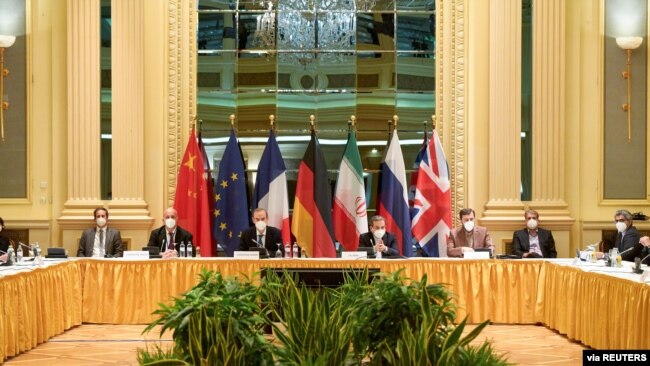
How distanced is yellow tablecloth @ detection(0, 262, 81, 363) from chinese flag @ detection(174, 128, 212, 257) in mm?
2189

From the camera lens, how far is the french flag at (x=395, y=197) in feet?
39.4

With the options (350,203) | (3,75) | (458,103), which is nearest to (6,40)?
(3,75)

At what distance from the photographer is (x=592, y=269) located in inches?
347

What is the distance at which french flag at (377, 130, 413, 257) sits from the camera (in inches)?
473

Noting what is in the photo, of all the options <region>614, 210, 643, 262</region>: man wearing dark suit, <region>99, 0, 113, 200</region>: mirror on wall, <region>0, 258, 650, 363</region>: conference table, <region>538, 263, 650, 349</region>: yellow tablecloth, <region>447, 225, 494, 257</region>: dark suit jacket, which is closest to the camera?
<region>538, 263, 650, 349</region>: yellow tablecloth

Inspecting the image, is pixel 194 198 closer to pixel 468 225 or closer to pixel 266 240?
pixel 266 240

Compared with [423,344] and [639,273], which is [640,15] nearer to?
[639,273]

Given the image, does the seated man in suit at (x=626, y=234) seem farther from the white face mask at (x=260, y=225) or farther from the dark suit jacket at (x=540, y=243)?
the white face mask at (x=260, y=225)

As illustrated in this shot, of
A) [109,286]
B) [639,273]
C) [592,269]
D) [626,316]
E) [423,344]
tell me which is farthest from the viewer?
[109,286]

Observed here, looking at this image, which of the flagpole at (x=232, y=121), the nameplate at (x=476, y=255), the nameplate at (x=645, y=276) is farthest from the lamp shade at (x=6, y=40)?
the nameplate at (x=645, y=276)

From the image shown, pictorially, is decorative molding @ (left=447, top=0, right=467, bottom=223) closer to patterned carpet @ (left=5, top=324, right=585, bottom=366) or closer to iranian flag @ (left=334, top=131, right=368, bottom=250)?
iranian flag @ (left=334, top=131, right=368, bottom=250)

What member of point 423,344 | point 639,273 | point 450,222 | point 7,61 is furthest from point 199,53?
point 423,344

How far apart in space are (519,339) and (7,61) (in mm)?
7353

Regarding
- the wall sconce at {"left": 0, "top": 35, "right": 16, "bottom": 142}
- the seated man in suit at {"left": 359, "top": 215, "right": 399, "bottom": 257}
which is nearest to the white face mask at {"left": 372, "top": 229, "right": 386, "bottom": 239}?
the seated man in suit at {"left": 359, "top": 215, "right": 399, "bottom": 257}
